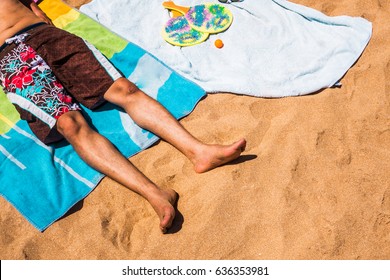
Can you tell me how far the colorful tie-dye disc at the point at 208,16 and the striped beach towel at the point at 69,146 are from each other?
18.4 inches

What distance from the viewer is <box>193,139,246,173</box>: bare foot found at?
266 cm

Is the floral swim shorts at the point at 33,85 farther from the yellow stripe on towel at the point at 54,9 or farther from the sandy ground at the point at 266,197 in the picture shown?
the yellow stripe on towel at the point at 54,9

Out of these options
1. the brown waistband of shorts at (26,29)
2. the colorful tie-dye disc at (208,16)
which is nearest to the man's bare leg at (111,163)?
the brown waistband of shorts at (26,29)

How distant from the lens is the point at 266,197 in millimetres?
2646

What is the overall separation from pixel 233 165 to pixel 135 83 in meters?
1.11

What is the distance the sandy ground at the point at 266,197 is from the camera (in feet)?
8.18

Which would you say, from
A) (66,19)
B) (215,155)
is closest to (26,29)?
(66,19)

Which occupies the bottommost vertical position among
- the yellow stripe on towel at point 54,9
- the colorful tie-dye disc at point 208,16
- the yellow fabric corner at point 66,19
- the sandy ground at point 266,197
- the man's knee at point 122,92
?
the sandy ground at point 266,197

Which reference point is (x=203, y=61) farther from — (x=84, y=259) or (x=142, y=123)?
(x=84, y=259)

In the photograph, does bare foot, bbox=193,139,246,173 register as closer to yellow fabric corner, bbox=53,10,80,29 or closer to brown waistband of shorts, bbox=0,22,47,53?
brown waistband of shorts, bbox=0,22,47,53

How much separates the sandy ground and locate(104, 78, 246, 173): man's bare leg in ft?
0.32

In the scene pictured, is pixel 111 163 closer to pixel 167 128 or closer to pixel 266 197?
pixel 167 128

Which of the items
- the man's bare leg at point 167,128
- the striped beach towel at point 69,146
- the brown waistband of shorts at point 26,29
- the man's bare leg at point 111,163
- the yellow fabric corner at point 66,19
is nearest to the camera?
the man's bare leg at point 111,163

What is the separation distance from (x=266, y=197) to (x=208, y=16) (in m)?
1.73
